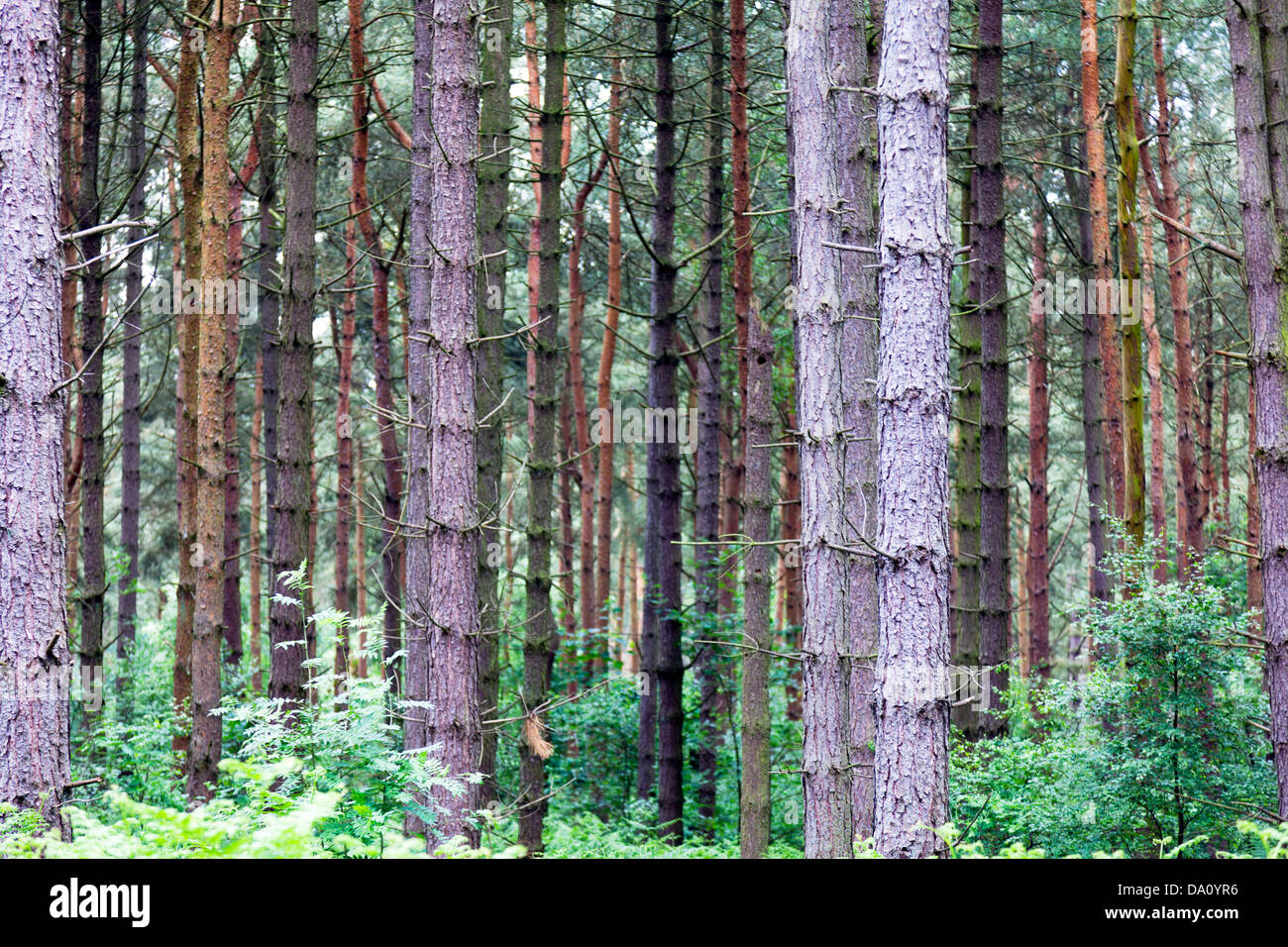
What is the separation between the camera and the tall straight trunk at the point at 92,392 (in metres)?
12.1

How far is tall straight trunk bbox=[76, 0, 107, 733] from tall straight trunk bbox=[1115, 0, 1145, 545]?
1086 cm

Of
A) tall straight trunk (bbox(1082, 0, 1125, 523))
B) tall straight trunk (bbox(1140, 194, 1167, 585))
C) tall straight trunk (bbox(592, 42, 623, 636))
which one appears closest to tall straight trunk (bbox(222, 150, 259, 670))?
tall straight trunk (bbox(592, 42, 623, 636))

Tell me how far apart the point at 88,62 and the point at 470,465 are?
337 inches

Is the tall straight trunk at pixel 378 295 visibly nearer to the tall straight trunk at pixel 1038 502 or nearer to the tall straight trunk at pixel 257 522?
the tall straight trunk at pixel 257 522

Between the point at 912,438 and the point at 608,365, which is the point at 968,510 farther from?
the point at 608,365

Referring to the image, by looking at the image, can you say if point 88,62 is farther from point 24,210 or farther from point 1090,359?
point 1090,359

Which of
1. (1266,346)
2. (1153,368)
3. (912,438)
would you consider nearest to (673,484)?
(1266,346)

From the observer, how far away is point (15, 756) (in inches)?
227

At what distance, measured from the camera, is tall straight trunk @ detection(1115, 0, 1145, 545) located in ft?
35.2

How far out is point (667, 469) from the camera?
1288 cm

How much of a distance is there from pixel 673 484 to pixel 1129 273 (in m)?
5.42

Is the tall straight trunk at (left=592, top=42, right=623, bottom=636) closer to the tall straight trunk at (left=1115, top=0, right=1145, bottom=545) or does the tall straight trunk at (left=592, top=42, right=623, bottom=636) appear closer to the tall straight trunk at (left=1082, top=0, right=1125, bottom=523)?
the tall straight trunk at (left=1082, top=0, right=1125, bottom=523)

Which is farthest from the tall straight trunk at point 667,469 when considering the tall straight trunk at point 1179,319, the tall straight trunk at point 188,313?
the tall straight trunk at point 1179,319
